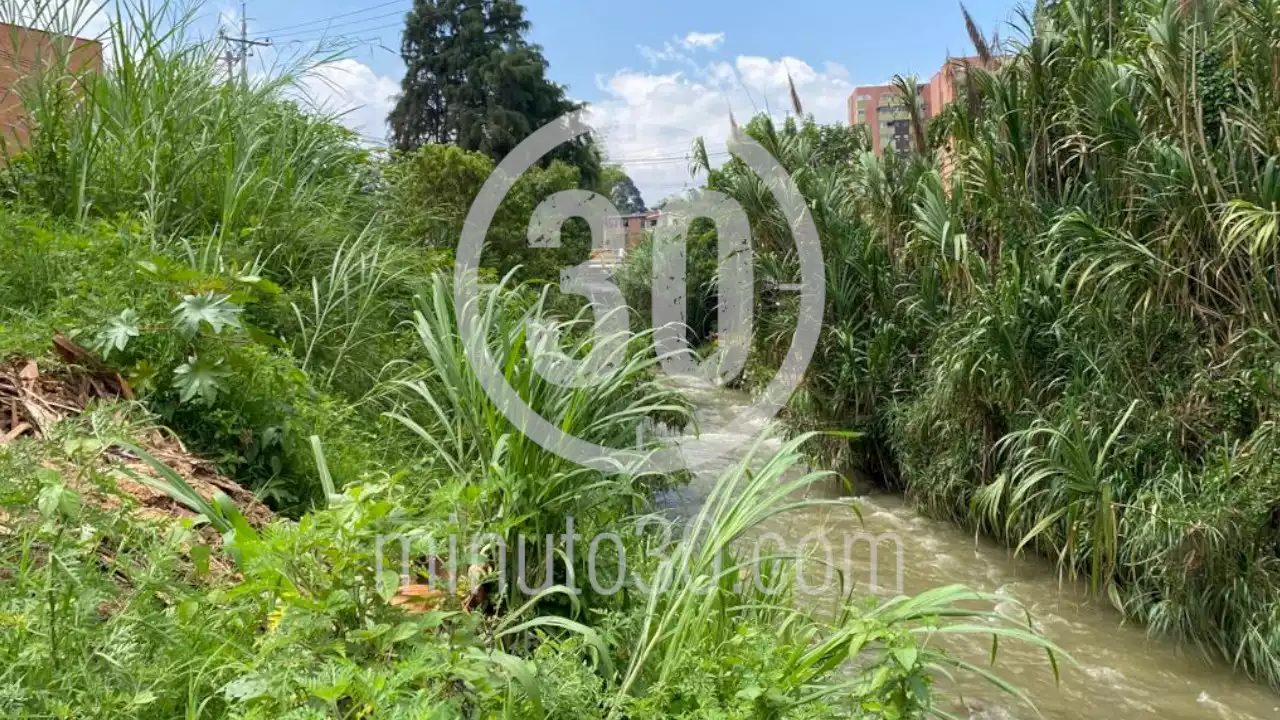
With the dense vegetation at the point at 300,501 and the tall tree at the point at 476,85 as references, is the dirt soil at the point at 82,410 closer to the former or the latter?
the dense vegetation at the point at 300,501

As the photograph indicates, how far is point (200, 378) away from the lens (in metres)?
2.04

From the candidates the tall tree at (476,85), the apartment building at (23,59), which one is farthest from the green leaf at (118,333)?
the tall tree at (476,85)

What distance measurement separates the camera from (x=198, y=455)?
2053 mm

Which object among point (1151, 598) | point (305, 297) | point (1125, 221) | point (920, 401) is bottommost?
point (1151, 598)

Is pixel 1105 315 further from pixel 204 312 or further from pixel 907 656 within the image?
pixel 204 312

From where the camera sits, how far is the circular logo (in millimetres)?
2094

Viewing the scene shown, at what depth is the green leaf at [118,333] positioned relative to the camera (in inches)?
78.7

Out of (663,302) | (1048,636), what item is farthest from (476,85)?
(1048,636)

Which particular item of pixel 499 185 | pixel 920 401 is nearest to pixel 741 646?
pixel 920 401

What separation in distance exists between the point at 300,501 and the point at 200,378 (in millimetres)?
400

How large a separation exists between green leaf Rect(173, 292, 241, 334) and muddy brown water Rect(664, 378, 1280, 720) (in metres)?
1.86

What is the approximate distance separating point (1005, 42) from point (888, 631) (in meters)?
A: 5.97

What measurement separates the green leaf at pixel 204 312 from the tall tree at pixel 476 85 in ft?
71.0

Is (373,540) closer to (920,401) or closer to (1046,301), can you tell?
(1046,301)
